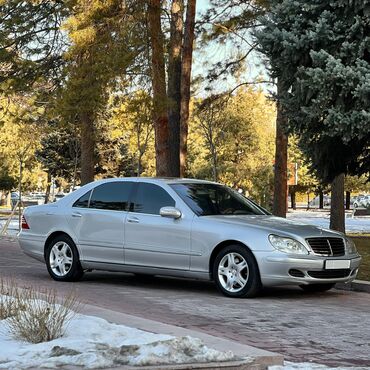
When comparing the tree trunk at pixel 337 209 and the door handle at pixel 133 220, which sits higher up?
the tree trunk at pixel 337 209

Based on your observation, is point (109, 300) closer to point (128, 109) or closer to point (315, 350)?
point (315, 350)

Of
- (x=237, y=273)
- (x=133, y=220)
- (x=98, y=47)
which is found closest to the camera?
(x=237, y=273)

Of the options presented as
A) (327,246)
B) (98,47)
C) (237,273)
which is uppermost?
(98,47)

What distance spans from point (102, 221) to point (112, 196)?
0.45 metres

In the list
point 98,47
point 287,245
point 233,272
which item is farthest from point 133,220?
point 98,47

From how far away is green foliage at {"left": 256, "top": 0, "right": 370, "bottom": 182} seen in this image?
39.0 ft

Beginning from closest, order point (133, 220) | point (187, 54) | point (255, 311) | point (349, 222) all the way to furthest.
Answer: point (255, 311) → point (133, 220) → point (187, 54) → point (349, 222)

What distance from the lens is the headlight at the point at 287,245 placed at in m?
9.68

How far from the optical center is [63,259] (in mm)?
11547

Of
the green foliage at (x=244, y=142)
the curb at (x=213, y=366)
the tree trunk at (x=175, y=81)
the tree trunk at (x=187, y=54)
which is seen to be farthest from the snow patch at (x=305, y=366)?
the green foliage at (x=244, y=142)

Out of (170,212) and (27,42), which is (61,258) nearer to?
(170,212)

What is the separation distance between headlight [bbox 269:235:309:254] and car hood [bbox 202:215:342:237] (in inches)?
4.2

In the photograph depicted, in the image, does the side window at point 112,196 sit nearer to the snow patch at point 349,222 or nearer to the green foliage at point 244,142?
the snow patch at point 349,222

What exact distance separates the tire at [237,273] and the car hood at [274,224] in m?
0.39
